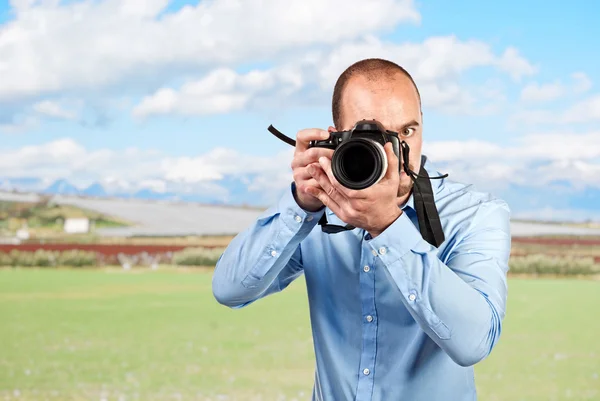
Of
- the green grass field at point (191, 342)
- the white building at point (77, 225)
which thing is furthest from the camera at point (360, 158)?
the white building at point (77, 225)

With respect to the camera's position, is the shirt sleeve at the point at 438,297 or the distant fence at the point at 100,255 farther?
the distant fence at the point at 100,255

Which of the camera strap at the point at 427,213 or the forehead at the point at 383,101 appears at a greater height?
the forehead at the point at 383,101

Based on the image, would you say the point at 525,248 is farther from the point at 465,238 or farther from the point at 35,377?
the point at 465,238

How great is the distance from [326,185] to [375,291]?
36 centimetres

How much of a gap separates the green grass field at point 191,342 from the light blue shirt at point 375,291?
3.74 metres

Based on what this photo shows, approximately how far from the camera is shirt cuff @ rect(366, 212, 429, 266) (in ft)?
3.99

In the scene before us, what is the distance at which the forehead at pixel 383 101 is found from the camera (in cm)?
140

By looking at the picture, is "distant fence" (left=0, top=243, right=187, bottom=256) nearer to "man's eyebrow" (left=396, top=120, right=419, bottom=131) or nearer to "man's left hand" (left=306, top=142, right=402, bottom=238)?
"man's eyebrow" (left=396, top=120, right=419, bottom=131)

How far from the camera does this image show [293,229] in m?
1.37

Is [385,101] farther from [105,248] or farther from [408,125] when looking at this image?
[105,248]

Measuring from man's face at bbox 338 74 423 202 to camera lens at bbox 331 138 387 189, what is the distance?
0.69ft

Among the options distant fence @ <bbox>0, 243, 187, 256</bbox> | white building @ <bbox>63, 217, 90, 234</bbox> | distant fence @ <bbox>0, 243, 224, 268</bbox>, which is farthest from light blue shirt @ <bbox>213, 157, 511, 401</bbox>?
white building @ <bbox>63, 217, 90, 234</bbox>

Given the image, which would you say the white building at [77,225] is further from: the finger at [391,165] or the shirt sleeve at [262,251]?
the finger at [391,165]

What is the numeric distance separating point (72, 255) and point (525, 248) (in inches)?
193
